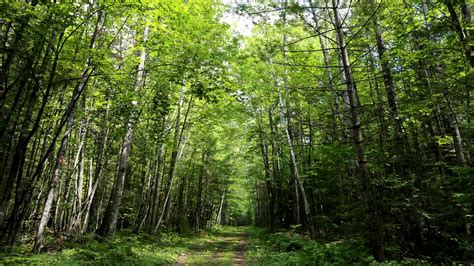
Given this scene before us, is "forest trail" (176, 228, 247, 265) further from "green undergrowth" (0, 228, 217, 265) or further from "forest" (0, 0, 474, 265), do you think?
"green undergrowth" (0, 228, 217, 265)

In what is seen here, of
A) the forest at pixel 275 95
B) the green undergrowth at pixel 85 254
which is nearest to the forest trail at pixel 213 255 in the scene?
the forest at pixel 275 95

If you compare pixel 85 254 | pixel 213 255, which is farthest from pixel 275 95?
pixel 85 254

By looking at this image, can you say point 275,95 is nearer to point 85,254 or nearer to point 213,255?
point 213,255

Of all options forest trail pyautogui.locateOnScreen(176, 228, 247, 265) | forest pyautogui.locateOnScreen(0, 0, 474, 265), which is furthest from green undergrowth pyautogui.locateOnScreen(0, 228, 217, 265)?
forest trail pyautogui.locateOnScreen(176, 228, 247, 265)

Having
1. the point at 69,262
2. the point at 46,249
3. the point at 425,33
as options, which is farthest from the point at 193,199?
the point at 425,33

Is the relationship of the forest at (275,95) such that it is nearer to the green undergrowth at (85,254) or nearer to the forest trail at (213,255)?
the green undergrowth at (85,254)

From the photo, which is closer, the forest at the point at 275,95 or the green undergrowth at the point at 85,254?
the forest at the point at 275,95

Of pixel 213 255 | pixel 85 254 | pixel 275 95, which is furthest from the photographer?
pixel 275 95

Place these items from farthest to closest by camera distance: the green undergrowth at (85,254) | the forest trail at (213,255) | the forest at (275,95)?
the forest trail at (213,255) < the green undergrowth at (85,254) < the forest at (275,95)

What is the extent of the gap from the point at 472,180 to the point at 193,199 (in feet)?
91.8

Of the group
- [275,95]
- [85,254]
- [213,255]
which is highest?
[275,95]

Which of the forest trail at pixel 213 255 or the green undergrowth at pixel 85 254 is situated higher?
the green undergrowth at pixel 85 254

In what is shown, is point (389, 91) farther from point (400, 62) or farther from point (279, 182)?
point (279, 182)

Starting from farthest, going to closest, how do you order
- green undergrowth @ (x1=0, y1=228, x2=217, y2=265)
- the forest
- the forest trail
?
the forest trail
green undergrowth @ (x1=0, y1=228, x2=217, y2=265)
the forest
